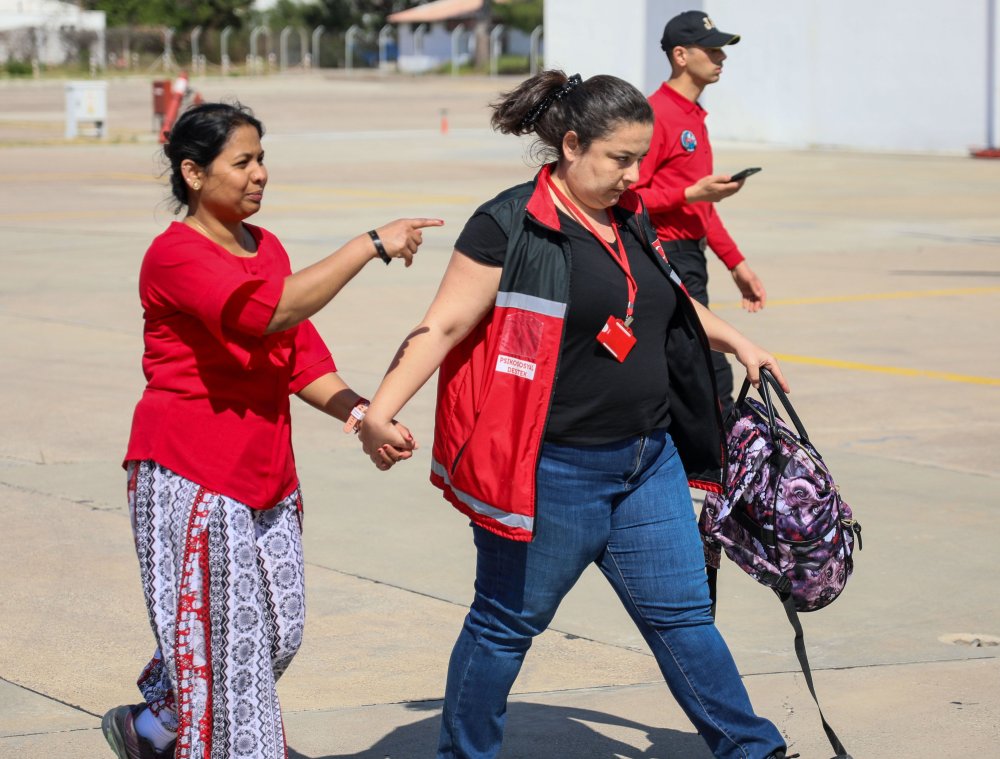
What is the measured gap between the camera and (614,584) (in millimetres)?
3775

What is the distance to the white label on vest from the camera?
353cm

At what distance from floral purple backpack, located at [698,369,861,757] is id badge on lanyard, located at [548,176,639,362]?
1.74ft

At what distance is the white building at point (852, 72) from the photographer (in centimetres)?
3008

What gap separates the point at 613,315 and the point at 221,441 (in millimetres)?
924

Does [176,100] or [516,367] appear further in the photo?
[176,100]

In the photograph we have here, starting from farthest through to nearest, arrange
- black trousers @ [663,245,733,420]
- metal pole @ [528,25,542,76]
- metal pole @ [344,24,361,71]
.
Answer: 1. metal pole @ [344,24,361,71]
2. metal pole @ [528,25,542,76]
3. black trousers @ [663,245,733,420]

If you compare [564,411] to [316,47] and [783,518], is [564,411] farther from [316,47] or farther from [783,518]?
[316,47]

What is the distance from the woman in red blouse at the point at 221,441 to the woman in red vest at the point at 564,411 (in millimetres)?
189

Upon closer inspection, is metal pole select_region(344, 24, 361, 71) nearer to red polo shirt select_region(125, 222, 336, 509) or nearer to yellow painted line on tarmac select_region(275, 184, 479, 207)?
yellow painted line on tarmac select_region(275, 184, 479, 207)

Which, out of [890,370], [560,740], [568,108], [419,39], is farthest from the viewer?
[419,39]

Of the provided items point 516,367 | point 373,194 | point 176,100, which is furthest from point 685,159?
point 176,100

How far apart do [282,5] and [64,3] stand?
11.7 meters

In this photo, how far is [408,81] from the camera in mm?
66812

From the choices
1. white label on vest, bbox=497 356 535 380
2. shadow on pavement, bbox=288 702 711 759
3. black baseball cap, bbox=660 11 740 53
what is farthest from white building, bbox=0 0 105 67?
white label on vest, bbox=497 356 535 380
